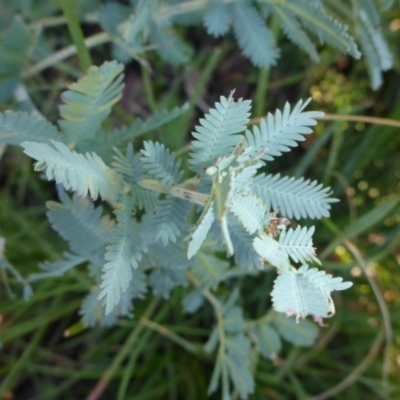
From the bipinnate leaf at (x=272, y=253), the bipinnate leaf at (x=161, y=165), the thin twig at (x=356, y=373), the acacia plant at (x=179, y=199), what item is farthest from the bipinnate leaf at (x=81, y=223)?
the thin twig at (x=356, y=373)

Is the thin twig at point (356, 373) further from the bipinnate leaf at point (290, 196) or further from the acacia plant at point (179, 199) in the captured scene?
the bipinnate leaf at point (290, 196)

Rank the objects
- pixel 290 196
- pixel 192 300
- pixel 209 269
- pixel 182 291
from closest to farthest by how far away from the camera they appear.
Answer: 1. pixel 290 196
2. pixel 209 269
3. pixel 192 300
4. pixel 182 291

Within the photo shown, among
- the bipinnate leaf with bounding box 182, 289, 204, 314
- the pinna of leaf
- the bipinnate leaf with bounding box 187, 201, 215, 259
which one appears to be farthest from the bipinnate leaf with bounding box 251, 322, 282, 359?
the bipinnate leaf with bounding box 187, 201, 215, 259

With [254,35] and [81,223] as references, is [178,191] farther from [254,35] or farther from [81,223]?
[254,35]

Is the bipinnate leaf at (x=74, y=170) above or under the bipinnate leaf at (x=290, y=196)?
under

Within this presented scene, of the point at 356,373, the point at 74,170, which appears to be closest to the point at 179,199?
the point at 74,170

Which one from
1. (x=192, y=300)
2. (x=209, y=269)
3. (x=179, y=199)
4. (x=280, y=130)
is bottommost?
(x=192, y=300)
